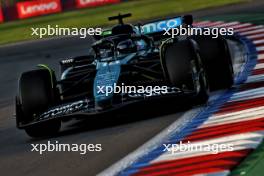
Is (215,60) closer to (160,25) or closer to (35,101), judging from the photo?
(160,25)

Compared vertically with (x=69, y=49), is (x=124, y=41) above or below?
above

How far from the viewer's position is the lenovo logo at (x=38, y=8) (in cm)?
5194

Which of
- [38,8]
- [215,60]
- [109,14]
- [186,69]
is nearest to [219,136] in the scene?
[186,69]

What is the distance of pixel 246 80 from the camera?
37.4 ft

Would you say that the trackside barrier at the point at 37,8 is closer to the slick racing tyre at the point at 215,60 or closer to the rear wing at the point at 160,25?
the rear wing at the point at 160,25

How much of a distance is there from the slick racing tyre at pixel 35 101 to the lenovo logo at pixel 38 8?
139 feet

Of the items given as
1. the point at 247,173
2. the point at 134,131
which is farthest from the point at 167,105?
the point at 247,173

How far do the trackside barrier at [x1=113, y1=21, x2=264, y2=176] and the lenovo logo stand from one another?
136 ft

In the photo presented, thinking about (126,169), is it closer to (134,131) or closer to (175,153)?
(175,153)

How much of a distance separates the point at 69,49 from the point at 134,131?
17350 mm

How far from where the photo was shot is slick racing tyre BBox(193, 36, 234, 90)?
35.4 ft

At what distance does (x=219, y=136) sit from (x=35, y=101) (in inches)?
127

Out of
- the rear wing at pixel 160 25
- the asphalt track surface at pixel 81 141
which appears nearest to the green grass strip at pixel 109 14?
the rear wing at pixel 160 25

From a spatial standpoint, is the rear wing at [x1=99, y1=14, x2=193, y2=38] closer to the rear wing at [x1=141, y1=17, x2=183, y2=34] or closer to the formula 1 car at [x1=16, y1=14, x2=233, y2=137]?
the rear wing at [x1=141, y1=17, x2=183, y2=34]
